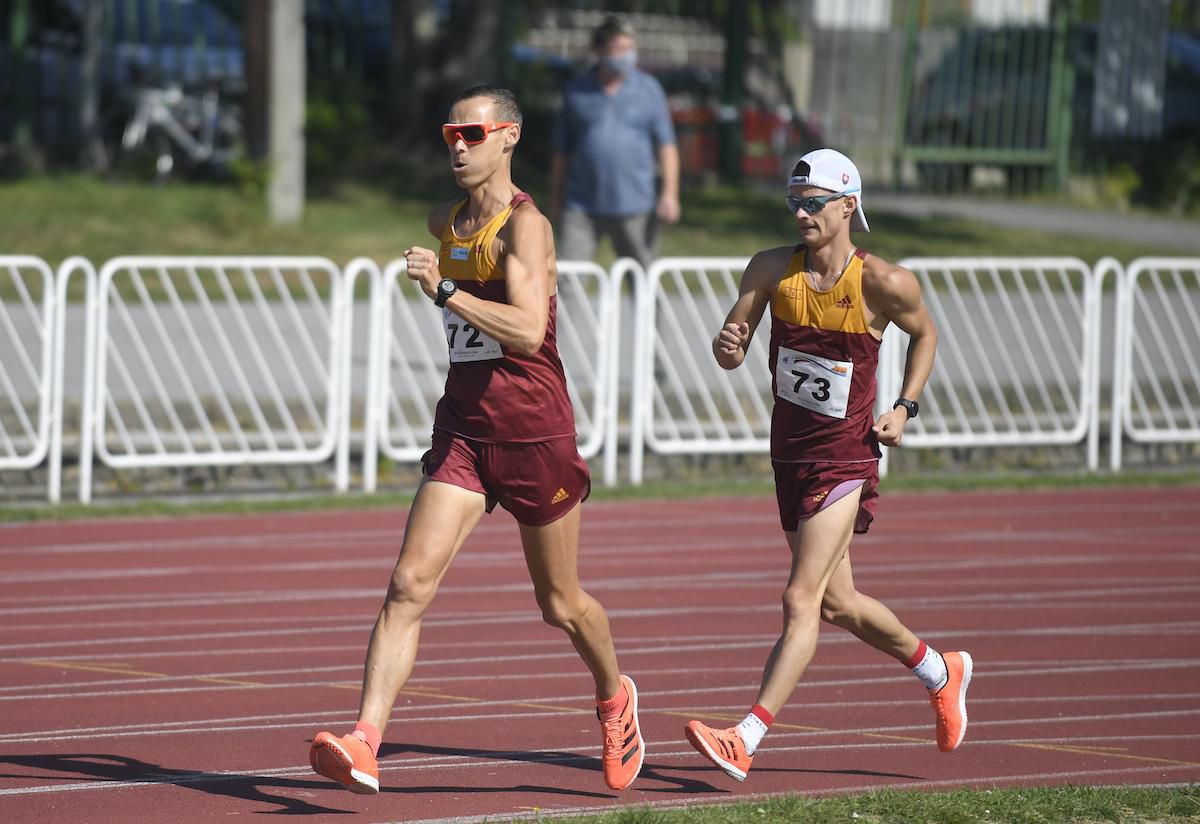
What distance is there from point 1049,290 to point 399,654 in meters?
7.99

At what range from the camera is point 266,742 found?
628cm

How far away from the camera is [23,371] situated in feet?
35.0

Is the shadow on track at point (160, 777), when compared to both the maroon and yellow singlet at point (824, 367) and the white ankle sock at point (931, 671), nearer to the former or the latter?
the maroon and yellow singlet at point (824, 367)

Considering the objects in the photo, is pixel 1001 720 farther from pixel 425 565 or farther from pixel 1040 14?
pixel 1040 14

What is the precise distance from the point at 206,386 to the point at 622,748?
22.0ft

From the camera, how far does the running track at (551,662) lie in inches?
233

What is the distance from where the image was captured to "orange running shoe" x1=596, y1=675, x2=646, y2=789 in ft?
18.8

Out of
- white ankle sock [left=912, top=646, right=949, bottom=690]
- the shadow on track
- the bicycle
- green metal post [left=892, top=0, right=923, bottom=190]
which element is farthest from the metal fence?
green metal post [left=892, top=0, right=923, bottom=190]

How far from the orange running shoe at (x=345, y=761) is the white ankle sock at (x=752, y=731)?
1138mm

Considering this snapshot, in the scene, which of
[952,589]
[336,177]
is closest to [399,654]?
[952,589]

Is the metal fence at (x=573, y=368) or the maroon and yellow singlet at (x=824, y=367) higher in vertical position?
the maroon and yellow singlet at (x=824, y=367)

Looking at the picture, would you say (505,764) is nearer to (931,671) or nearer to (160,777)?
(160,777)

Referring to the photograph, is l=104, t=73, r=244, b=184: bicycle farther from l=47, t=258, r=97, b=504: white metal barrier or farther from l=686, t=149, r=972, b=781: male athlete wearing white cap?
l=686, t=149, r=972, b=781: male athlete wearing white cap

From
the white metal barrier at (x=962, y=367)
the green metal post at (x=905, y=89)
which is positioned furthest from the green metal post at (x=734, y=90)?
the white metal barrier at (x=962, y=367)
